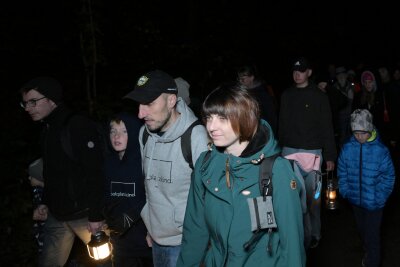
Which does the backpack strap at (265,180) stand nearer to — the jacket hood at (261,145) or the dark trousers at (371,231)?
the jacket hood at (261,145)

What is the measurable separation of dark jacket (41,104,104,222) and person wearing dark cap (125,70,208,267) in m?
0.78

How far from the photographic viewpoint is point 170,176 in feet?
11.5

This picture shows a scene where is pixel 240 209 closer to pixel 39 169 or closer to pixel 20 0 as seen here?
pixel 39 169

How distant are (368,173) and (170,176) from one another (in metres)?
2.45

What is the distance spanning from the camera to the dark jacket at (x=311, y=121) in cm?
652

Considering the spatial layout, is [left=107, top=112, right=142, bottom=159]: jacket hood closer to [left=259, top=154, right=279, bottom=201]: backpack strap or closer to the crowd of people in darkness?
the crowd of people in darkness

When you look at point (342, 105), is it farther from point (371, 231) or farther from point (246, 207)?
point (246, 207)

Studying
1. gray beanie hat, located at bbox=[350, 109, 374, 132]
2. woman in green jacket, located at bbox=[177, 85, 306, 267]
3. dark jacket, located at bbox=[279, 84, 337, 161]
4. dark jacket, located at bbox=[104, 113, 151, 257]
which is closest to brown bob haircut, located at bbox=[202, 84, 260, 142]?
woman in green jacket, located at bbox=[177, 85, 306, 267]

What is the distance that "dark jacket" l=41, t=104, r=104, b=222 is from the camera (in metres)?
4.25

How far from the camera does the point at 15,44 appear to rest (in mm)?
8992

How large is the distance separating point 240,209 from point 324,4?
2376 centimetres

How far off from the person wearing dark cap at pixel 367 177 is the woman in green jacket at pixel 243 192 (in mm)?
2502

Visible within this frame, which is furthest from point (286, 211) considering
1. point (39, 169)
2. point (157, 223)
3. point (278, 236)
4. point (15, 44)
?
point (15, 44)

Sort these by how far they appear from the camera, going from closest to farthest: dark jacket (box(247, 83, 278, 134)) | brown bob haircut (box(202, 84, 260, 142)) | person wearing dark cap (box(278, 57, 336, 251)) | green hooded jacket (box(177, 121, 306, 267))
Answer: green hooded jacket (box(177, 121, 306, 267)), brown bob haircut (box(202, 84, 260, 142)), person wearing dark cap (box(278, 57, 336, 251)), dark jacket (box(247, 83, 278, 134))
